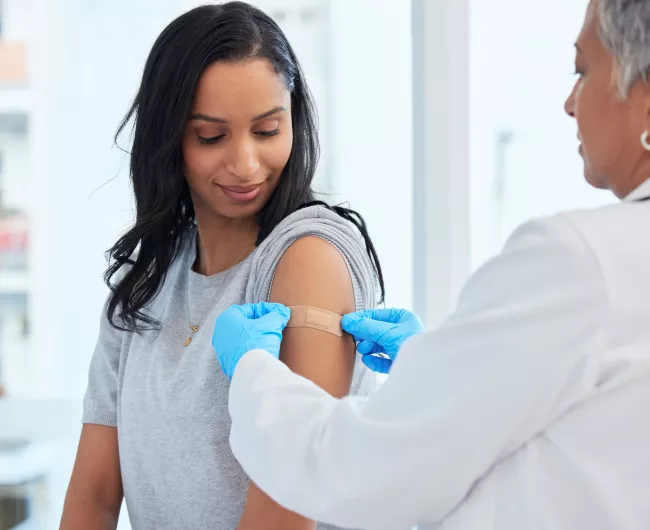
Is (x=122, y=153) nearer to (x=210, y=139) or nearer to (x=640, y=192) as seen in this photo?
(x=210, y=139)

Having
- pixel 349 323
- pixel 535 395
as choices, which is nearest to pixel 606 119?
pixel 535 395

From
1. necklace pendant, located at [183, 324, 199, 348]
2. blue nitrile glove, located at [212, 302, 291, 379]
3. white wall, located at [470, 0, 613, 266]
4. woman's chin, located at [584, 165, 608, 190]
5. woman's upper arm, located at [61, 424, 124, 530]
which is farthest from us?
white wall, located at [470, 0, 613, 266]

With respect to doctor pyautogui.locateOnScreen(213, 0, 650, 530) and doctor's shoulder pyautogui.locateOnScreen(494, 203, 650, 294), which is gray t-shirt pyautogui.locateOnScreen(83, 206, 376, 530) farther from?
doctor's shoulder pyautogui.locateOnScreen(494, 203, 650, 294)

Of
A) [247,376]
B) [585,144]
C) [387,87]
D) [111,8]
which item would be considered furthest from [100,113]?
[585,144]

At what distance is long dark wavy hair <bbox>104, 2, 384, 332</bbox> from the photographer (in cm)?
118

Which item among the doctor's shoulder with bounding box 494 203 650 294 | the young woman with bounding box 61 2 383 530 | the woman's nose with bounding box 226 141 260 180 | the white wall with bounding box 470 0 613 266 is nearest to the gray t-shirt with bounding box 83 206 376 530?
the young woman with bounding box 61 2 383 530

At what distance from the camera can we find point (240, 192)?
1.25m

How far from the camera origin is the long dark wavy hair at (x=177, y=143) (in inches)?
46.6

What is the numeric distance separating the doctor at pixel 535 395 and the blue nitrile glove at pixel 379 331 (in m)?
0.28

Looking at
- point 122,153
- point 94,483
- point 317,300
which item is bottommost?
point 94,483

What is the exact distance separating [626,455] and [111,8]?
5.90 ft

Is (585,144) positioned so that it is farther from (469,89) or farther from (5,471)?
(5,471)

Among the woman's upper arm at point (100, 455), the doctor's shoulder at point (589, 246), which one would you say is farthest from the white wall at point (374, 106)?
the doctor's shoulder at point (589, 246)

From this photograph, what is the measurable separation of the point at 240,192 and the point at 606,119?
0.64 metres
